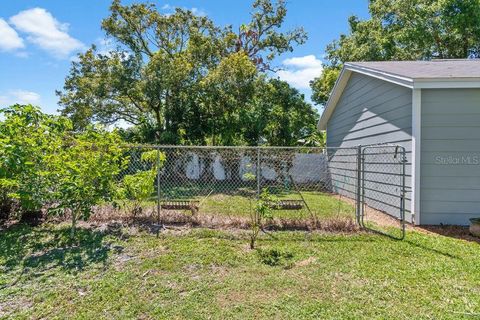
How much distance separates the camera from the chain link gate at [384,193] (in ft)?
18.2

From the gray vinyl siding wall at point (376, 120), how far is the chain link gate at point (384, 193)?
0.07 ft

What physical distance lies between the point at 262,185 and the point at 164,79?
5303 millimetres

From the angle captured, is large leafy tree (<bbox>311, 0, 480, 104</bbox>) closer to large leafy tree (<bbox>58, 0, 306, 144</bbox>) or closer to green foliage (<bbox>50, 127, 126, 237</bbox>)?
large leafy tree (<bbox>58, 0, 306, 144</bbox>)

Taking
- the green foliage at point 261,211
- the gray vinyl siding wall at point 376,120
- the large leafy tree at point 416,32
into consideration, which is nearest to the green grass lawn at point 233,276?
the green foliage at point 261,211

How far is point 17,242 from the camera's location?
464 centimetres

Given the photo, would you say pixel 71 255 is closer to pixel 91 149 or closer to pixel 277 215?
pixel 91 149

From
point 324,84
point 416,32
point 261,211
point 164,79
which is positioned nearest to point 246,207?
point 261,211

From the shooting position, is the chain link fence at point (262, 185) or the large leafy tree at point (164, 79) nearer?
the chain link fence at point (262, 185)

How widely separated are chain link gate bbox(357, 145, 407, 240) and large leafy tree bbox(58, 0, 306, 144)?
6162 millimetres

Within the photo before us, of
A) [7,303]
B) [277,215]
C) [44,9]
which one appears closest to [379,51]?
[277,215]

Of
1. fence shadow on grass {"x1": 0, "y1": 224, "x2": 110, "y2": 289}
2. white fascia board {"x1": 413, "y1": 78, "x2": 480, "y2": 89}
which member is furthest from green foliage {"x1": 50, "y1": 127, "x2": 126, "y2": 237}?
white fascia board {"x1": 413, "y1": 78, "x2": 480, "y2": 89}

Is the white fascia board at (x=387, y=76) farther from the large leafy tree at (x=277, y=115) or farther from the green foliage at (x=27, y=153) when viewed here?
the green foliage at (x=27, y=153)

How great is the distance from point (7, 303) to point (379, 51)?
51.9ft

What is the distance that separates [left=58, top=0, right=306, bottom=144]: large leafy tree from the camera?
11883 millimetres
